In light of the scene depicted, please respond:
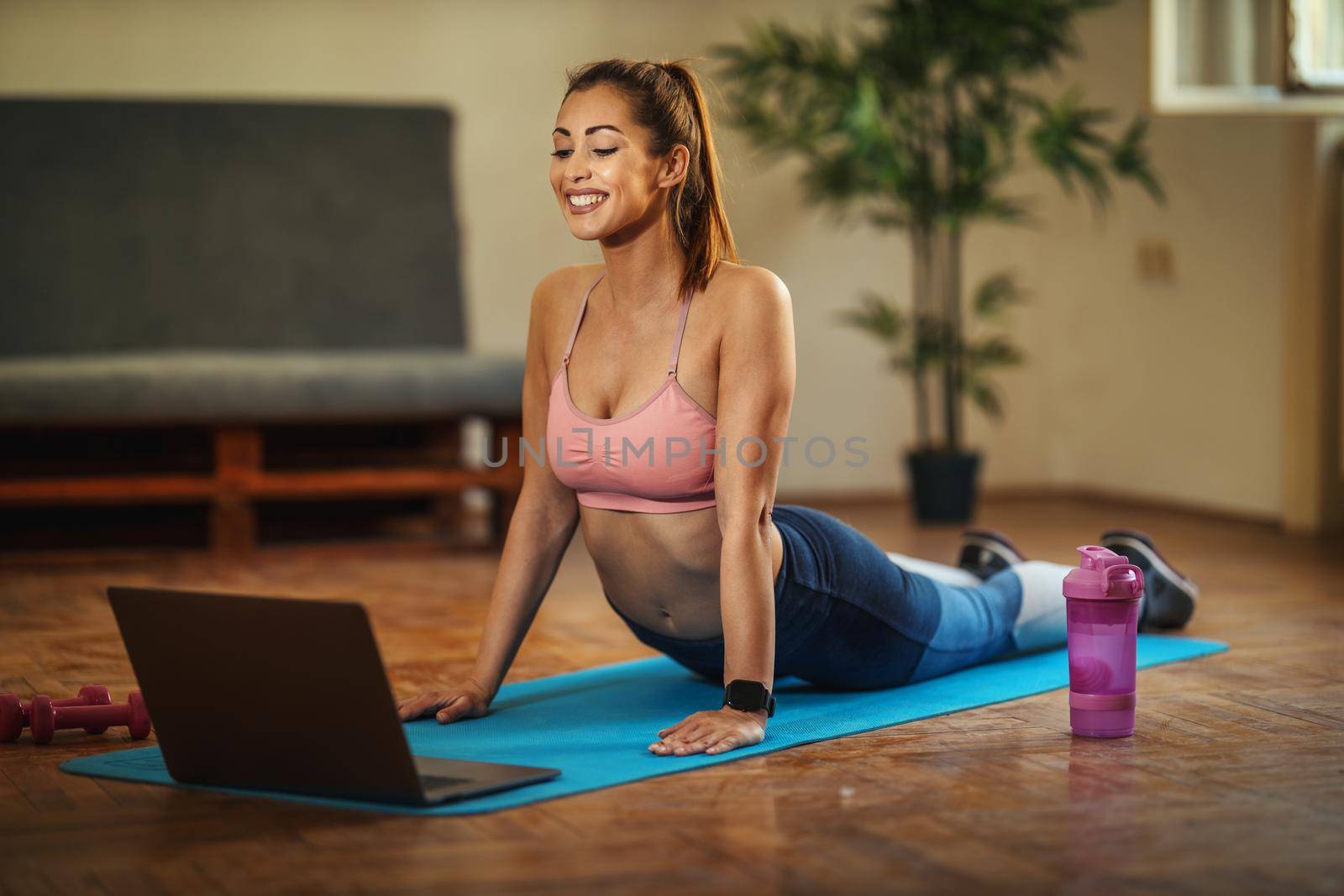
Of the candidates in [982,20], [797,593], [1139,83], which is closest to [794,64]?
[982,20]

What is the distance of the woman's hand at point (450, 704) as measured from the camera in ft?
6.84

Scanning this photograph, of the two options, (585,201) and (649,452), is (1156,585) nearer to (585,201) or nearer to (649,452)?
(649,452)

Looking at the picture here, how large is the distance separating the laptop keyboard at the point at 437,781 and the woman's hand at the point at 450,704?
350 mm

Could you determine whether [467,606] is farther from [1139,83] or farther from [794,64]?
[1139,83]

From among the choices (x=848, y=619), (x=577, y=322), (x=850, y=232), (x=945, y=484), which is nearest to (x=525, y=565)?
(x=577, y=322)

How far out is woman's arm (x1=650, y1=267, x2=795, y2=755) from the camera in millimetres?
1942

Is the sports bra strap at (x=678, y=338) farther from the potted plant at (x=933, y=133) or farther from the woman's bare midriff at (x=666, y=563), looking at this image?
the potted plant at (x=933, y=133)

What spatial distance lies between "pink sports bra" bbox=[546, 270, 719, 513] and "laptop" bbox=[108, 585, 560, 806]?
16.3 inches

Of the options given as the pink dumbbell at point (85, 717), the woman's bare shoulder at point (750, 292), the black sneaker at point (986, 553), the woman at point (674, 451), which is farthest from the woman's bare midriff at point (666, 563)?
the black sneaker at point (986, 553)

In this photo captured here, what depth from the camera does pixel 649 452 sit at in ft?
6.57

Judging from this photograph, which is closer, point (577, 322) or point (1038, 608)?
point (577, 322)

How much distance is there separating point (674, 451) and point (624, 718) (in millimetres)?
381

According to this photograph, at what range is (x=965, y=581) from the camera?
259 cm

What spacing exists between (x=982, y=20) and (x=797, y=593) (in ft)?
9.39
